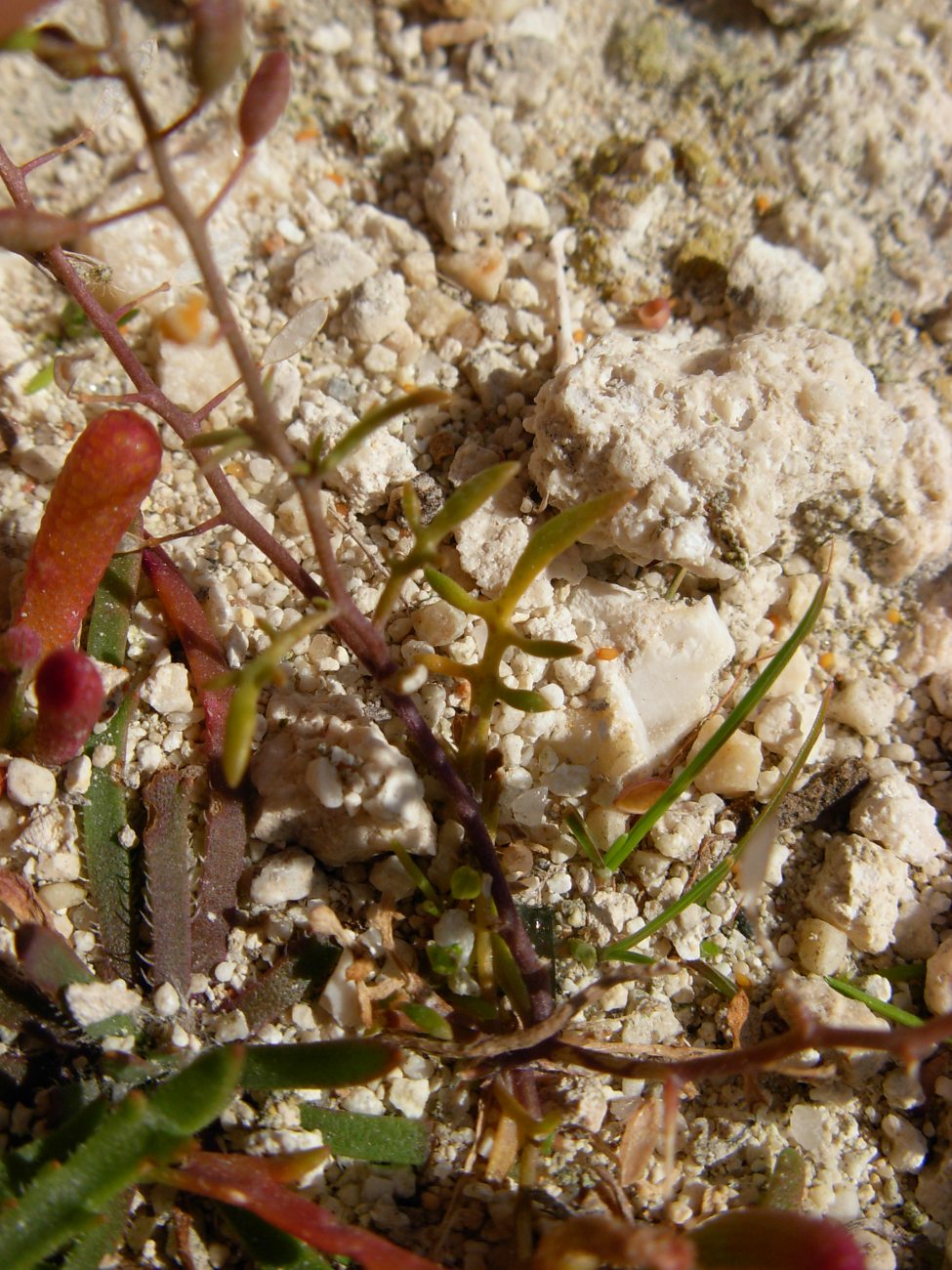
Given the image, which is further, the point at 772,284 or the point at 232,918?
the point at 772,284

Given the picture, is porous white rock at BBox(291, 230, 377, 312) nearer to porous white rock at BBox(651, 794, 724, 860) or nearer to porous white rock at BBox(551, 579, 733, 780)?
porous white rock at BBox(551, 579, 733, 780)

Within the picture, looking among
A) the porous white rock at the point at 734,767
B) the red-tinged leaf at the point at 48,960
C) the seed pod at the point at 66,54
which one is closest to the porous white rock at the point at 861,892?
the porous white rock at the point at 734,767

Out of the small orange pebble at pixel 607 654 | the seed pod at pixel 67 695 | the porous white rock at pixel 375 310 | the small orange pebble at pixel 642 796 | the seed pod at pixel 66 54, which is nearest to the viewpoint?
the seed pod at pixel 66 54

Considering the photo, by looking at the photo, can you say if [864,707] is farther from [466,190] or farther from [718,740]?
[466,190]

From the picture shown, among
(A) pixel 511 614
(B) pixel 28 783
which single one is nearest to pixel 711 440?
(A) pixel 511 614

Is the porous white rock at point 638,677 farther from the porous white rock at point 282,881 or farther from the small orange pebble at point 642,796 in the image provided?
the porous white rock at point 282,881
